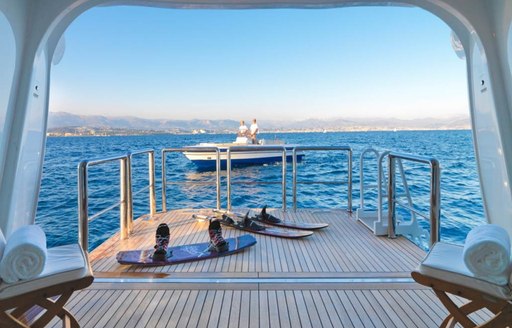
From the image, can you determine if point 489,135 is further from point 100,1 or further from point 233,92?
point 233,92

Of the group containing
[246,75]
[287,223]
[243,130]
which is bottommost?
[287,223]

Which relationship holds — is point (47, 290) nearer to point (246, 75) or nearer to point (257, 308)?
point (257, 308)

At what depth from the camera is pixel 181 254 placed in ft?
9.40

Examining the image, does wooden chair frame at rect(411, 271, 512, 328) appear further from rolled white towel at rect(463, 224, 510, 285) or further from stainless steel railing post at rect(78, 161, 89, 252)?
stainless steel railing post at rect(78, 161, 89, 252)

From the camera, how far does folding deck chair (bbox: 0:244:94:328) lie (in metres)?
1.35

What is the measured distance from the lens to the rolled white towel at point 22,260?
1.40m

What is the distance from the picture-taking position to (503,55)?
247 centimetres

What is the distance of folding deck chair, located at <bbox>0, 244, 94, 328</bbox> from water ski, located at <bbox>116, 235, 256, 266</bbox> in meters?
1.03

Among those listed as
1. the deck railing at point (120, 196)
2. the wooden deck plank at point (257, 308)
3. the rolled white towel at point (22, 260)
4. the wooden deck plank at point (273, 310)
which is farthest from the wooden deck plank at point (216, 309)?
the deck railing at point (120, 196)

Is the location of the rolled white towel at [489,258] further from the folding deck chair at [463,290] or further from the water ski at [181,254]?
the water ski at [181,254]

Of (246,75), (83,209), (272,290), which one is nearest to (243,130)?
(83,209)

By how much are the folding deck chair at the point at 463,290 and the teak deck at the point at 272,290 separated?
39cm

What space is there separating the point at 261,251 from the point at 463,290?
186 cm

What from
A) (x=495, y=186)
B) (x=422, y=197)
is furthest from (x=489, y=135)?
(x=422, y=197)
